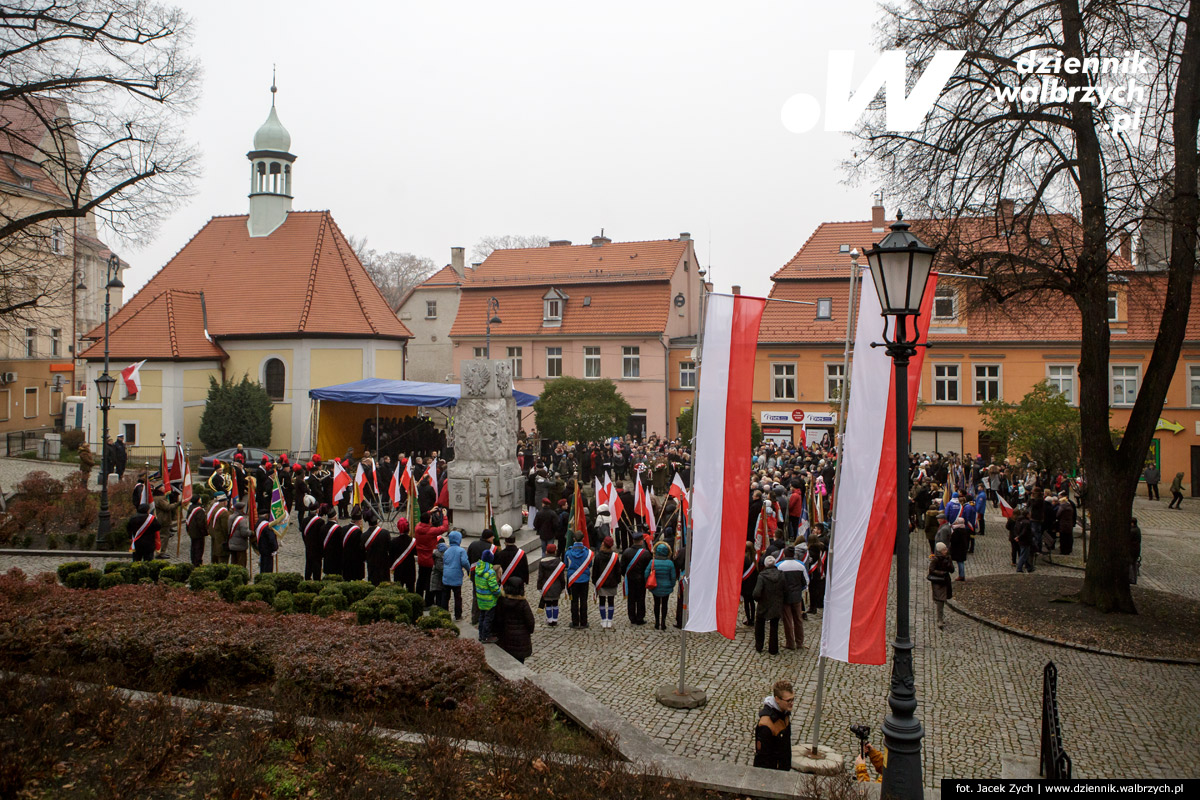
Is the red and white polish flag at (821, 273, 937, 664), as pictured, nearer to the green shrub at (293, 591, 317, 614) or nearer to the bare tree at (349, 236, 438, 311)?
the green shrub at (293, 591, 317, 614)

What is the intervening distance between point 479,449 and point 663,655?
30.5 feet

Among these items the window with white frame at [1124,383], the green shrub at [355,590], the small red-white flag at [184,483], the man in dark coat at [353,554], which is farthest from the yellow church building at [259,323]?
the window with white frame at [1124,383]

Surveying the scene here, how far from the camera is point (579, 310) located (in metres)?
45.0

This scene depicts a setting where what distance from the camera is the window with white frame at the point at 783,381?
3941cm

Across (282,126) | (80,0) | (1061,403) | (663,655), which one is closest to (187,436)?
(282,126)

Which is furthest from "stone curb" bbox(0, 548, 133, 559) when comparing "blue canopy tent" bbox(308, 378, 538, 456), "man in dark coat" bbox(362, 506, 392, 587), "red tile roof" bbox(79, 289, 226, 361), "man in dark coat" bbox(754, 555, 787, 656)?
"red tile roof" bbox(79, 289, 226, 361)

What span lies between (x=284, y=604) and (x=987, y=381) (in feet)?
108


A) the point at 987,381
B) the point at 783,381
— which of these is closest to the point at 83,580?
the point at 783,381

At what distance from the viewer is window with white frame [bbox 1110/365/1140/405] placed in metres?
34.3

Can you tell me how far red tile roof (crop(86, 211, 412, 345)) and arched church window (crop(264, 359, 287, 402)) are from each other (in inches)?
53.3

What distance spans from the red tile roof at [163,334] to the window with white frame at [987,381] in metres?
32.6

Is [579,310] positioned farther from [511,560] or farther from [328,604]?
[328,604]

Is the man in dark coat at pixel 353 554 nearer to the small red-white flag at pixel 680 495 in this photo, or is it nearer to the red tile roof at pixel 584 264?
the small red-white flag at pixel 680 495

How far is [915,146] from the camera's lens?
13625mm
